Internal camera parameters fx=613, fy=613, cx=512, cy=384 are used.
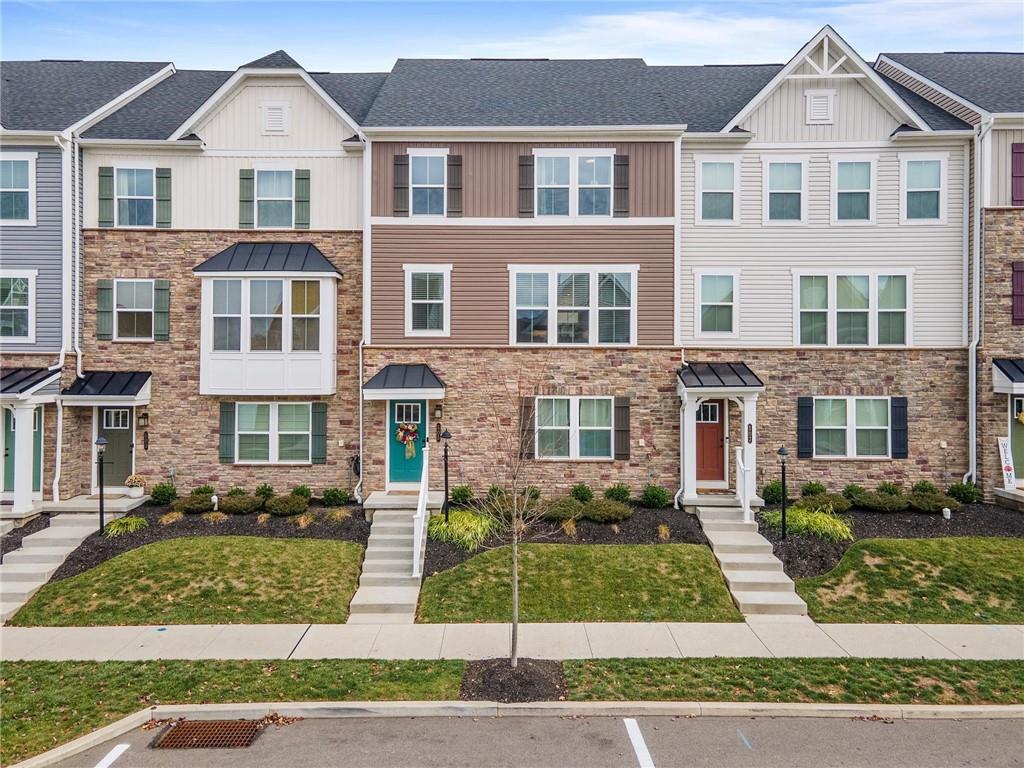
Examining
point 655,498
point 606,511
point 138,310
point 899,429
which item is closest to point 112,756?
point 606,511

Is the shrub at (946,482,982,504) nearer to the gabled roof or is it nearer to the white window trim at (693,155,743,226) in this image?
the white window trim at (693,155,743,226)

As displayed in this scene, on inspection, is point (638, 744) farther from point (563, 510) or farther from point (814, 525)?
point (814, 525)

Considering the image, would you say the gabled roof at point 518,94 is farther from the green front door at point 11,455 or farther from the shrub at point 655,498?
the green front door at point 11,455

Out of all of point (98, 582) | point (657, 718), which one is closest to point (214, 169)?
point (98, 582)

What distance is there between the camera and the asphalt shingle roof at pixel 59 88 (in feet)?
49.8

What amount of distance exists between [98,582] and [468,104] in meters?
13.2

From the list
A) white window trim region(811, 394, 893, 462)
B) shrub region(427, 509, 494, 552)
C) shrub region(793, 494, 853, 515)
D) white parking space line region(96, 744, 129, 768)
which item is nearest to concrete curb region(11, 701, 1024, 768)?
white parking space line region(96, 744, 129, 768)

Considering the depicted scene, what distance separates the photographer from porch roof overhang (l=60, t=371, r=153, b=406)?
14.4m

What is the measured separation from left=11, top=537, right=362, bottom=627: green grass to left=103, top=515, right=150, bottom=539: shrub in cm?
104

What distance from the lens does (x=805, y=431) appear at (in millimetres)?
15133

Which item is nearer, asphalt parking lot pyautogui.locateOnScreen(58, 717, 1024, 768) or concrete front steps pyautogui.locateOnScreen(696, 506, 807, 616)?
asphalt parking lot pyautogui.locateOnScreen(58, 717, 1024, 768)

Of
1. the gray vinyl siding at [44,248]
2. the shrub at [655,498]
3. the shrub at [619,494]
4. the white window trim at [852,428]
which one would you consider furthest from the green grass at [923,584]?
the gray vinyl siding at [44,248]

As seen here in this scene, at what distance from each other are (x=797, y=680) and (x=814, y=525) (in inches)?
207

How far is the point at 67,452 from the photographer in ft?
48.0
